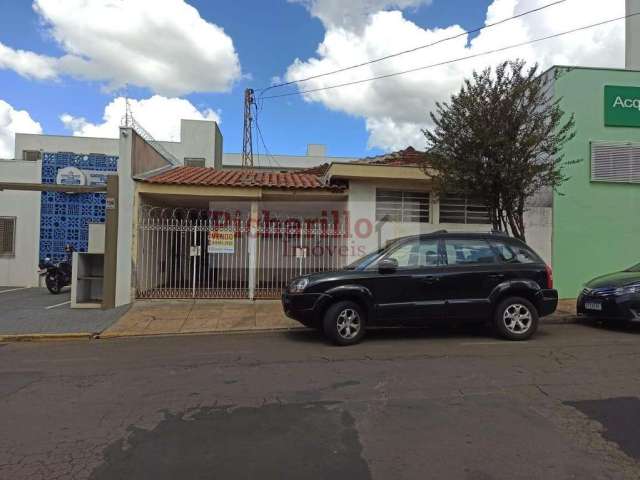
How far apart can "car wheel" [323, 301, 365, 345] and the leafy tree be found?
167 inches

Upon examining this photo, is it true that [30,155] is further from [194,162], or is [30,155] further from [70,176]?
[194,162]

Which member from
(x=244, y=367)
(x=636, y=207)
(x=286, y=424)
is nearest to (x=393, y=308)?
(x=244, y=367)

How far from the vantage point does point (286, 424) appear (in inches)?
165

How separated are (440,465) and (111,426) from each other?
8.95ft

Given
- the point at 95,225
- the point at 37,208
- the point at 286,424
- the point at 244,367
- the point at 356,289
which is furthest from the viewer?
the point at 37,208

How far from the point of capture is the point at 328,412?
445 cm

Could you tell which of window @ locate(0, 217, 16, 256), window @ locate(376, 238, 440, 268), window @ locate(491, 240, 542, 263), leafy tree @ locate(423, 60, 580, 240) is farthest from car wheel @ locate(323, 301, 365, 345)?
window @ locate(0, 217, 16, 256)

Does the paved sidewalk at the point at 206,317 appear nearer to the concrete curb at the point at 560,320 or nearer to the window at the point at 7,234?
the concrete curb at the point at 560,320

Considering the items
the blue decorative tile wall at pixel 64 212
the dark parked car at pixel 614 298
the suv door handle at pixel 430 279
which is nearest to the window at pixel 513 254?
the suv door handle at pixel 430 279

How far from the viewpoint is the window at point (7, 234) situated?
16891 mm

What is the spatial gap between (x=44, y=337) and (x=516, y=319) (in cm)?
791

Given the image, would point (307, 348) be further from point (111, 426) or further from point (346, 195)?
point (346, 195)

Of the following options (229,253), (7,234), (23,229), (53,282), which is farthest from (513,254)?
(7,234)

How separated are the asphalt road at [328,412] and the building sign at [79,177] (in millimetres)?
11388
